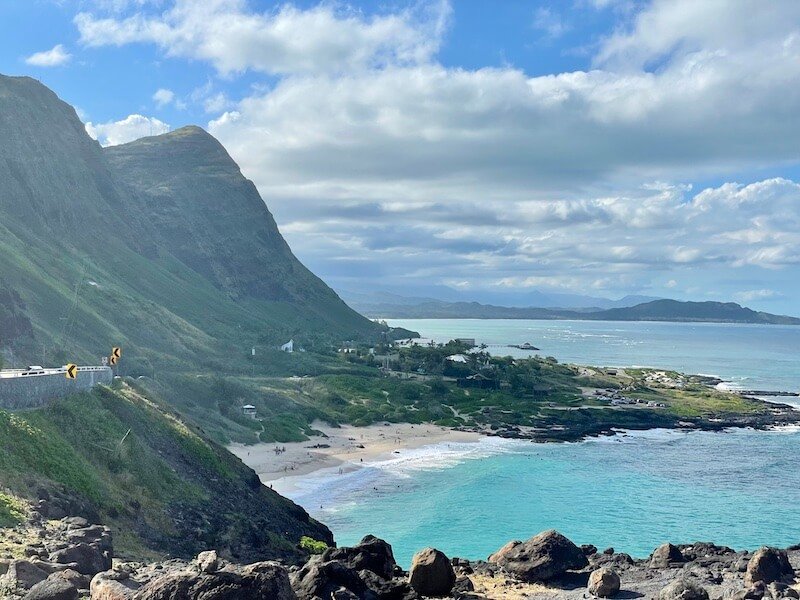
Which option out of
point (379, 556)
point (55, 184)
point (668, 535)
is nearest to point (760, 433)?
point (668, 535)

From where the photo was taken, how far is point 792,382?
16550 centimetres

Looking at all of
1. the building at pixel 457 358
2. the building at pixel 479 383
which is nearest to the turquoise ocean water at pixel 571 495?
the building at pixel 479 383

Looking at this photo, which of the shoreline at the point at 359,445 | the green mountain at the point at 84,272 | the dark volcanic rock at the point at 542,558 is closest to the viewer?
the dark volcanic rock at the point at 542,558

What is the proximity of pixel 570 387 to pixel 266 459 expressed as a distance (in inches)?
3117

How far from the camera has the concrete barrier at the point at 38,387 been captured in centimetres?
3484

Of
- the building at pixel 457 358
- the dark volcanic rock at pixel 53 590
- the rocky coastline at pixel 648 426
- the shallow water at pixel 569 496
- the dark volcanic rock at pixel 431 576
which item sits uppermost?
the building at pixel 457 358

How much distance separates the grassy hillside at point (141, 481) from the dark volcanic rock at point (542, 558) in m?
11.6

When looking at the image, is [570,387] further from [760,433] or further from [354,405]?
[354,405]

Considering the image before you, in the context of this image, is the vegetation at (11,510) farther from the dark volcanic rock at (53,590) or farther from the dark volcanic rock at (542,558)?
the dark volcanic rock at (542,558)

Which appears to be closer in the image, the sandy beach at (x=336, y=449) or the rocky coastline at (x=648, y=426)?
the sandy beach at (x=336, y=449)

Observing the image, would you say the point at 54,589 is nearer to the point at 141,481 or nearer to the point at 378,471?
the point at 141,481

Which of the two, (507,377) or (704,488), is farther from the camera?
(507,377)

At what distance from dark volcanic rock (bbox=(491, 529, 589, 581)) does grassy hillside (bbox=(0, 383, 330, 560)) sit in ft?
38.0

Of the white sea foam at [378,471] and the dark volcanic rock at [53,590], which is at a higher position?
the dark volcanic rock at [53,590]
